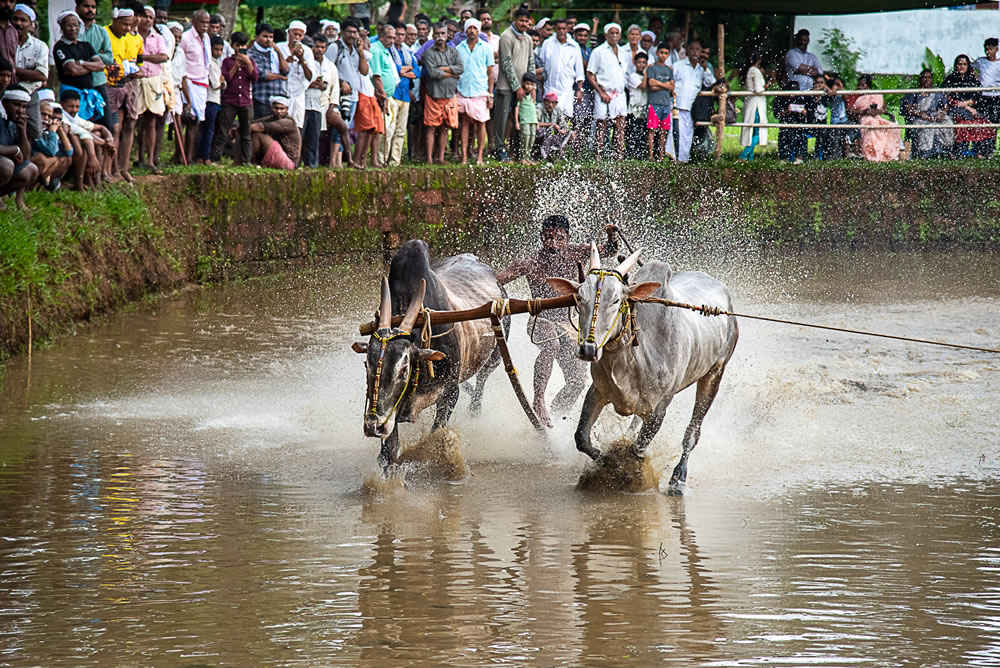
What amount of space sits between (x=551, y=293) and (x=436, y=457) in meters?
2.06

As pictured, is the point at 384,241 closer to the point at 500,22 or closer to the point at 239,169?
the point at 239,169

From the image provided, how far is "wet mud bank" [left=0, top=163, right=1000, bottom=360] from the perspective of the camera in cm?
1145

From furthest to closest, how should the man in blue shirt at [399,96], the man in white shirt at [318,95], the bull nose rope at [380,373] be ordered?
the man in blue shirt at [399,96]
the man in white shirt at [318,95]
the bull nose rope at [380,373]

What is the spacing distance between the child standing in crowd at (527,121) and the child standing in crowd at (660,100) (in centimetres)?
175

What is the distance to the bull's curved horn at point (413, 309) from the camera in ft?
23.3

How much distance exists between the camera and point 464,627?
5457mm

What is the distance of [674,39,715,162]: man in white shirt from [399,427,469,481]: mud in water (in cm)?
1191

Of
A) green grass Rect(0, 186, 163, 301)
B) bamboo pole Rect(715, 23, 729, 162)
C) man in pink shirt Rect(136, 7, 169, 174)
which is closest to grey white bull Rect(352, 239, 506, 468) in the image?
green grass Rect(0, 186, 163, 301)

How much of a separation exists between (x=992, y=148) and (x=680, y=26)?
5458mm

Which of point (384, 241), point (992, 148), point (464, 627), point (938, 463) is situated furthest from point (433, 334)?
point (992, 148)

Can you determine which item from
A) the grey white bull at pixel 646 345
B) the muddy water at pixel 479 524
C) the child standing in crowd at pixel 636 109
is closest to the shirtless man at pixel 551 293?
the muddy water at pixel 479 524

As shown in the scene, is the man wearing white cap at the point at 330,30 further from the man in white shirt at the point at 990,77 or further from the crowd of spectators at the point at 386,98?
the man in white shirt at the point at 990,77

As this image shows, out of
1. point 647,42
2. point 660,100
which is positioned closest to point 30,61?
point 660,100

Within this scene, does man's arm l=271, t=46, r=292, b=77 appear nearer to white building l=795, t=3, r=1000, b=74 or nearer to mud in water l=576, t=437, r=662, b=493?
mud in water l=576, t=437, r=662, b=493
